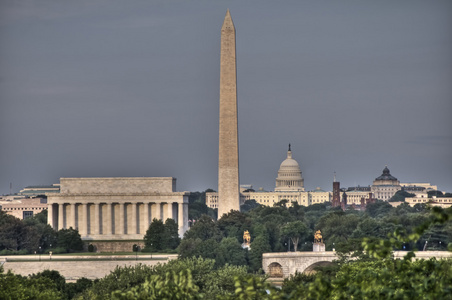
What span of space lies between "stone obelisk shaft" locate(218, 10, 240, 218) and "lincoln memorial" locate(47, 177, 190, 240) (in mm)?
6626

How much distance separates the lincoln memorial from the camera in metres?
140

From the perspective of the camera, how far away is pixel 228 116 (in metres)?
136

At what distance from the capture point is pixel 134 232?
14038 cm

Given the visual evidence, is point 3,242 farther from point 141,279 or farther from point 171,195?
point 141,279

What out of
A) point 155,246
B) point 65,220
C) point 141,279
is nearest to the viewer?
point 141,279

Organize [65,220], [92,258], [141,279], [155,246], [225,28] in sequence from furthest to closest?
[65,220], [225,28], [155,246], [92,258], [141,279]

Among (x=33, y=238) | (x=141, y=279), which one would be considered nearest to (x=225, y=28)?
(x=33, y=238)

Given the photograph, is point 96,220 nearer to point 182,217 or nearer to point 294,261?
point 182,217

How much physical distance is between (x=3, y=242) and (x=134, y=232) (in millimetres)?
18067

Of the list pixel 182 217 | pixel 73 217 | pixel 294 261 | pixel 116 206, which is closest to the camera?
pixel 294 261

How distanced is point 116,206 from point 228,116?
15.7 m

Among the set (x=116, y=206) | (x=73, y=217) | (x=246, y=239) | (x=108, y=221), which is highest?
(x=116, y=206)

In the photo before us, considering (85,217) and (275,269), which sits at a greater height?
(85,217)

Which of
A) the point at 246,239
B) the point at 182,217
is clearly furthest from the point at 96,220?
the point at 246,239
